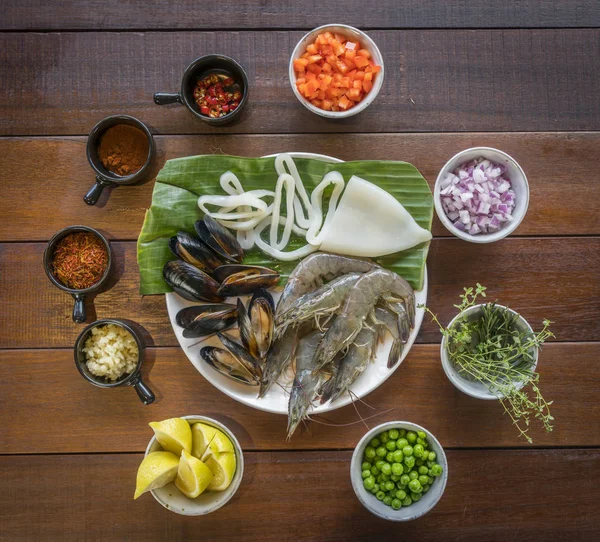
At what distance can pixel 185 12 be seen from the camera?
7.98 feet

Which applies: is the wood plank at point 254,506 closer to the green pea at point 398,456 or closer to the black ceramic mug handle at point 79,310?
the green pea at point 398,456

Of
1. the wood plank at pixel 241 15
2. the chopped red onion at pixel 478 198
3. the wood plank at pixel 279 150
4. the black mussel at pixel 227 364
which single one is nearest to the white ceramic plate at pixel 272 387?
the black mussel at pixel 227 364

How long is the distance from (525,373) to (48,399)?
187 centimetres

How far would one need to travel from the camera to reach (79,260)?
7.55ft

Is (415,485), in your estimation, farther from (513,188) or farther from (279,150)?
(279,150)

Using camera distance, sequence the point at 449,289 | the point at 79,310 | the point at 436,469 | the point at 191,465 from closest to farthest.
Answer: the point at 191,465
the point at 436,469
the point at 79,310
the point at 449,289

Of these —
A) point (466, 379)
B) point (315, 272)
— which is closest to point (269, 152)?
point (315, 272)

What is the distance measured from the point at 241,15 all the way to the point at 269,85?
1.02 ft

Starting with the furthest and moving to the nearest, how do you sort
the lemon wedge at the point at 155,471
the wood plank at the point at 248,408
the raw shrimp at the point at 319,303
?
the wood plank at the point at 248,408, the raw shrimp at the point at 319,303, the lemon wedge at the point at 155,471

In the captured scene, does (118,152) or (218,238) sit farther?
(118,152)

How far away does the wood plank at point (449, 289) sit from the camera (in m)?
2.40

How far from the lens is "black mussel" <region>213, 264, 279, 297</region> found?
7.13 feet

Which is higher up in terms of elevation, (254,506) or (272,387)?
(272,387)

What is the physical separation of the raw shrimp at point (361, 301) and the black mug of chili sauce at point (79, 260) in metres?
0.91
